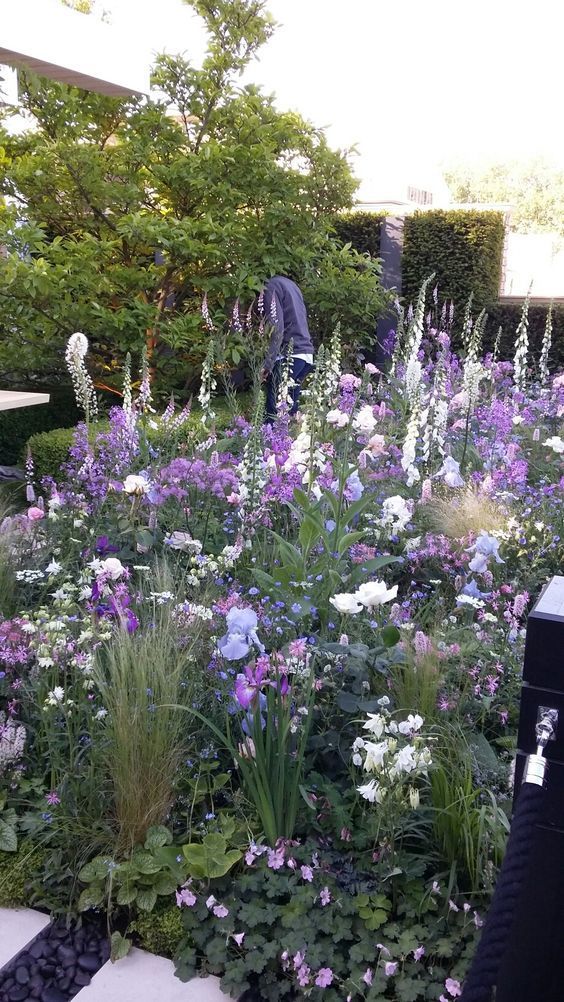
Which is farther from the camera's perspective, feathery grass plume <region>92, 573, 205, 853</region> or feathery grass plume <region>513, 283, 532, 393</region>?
feathery grass plume <region>513, 283, 532, 393</region>

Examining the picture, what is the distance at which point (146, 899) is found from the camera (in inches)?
72.9

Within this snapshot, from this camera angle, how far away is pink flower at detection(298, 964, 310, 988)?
1.61 metres

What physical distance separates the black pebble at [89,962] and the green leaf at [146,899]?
14cm

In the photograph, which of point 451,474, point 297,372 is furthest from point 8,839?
point 297,372

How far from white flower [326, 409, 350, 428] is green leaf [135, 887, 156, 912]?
173cm

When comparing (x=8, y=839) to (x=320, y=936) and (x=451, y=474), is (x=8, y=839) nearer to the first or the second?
(x=320, y=936)

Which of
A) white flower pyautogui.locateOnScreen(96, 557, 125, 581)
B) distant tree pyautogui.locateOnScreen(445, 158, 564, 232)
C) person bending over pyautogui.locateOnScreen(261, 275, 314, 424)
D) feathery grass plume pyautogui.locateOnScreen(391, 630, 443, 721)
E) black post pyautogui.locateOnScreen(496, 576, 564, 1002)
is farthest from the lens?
distant tree pyautogui.locateOnScreen(445, 158, 564, 232)

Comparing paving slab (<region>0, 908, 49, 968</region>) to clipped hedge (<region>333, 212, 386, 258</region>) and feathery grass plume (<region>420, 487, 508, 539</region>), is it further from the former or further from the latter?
clipped hedge (<region>333, 212, 386, 258</region>)

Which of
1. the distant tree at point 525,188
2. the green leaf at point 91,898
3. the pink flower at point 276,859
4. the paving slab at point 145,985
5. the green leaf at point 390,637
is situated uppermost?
the distant tree at point 525,188

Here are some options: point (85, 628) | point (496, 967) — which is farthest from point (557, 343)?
point (496, 967)

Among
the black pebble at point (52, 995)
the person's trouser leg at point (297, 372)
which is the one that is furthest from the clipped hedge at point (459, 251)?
the black pebble at point (52, 995)

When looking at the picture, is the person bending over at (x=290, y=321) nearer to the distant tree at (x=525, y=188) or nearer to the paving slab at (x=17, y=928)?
the paving slab at (x=17, y=928)

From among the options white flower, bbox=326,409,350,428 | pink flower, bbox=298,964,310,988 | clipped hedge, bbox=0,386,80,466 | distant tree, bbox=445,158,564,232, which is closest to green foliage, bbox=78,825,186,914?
pink flower, bbox=298,964,310,988

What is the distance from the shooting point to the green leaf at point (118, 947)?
5.82ft
